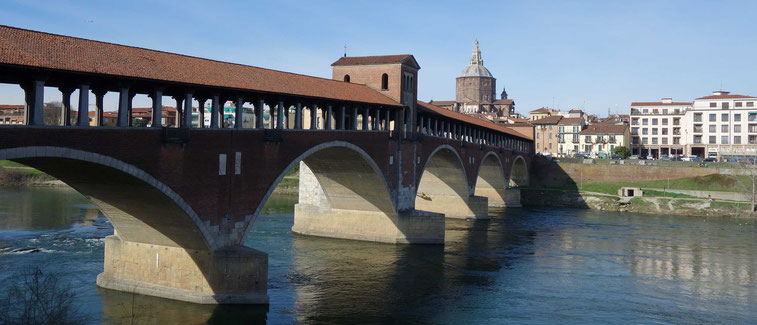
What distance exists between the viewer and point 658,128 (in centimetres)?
10850

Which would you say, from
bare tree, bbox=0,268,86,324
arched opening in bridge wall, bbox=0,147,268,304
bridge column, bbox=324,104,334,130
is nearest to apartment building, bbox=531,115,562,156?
bridge column, bbox=324,104,334,130

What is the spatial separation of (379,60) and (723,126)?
7518 cm

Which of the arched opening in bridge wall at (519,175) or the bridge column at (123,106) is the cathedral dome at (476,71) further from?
the bridge column at (123,106)

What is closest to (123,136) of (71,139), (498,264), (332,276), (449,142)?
(71,139)

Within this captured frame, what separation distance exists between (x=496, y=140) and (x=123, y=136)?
59.2 m

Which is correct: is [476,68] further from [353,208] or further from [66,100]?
[66,100]

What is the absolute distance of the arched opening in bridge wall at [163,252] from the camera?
23.7m

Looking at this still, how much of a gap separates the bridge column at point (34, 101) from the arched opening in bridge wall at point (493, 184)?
6038cm

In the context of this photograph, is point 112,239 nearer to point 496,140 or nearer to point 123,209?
point 123,209

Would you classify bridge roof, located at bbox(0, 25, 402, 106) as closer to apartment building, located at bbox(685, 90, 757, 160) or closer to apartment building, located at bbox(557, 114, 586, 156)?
apartment building, located at bbox(685, 90, 757, 160)

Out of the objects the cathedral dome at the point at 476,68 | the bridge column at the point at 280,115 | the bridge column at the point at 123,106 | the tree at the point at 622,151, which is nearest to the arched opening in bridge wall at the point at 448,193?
the bridge column at the point at 280,115

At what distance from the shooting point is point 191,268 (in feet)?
86.1

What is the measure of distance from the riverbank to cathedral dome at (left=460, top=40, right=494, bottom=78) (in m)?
104

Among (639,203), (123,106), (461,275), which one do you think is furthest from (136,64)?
(639,203)
